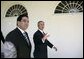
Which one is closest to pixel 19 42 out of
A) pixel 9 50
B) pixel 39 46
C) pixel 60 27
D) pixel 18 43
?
pixel 18 43

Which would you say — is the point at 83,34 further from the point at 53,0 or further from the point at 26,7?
the point at 26,7

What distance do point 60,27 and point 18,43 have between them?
20.3 ft

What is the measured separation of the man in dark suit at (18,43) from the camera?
10.6 feet

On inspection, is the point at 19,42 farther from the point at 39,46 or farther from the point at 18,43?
the point at 39,46

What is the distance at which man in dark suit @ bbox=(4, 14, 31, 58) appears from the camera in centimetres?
323

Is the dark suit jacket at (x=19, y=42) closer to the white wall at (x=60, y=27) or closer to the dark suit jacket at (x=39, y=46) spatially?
the dark suit jacket at (x=39, y=46)

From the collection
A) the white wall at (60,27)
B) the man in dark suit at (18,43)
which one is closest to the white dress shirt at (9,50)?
the man in dark suit at (18,43)

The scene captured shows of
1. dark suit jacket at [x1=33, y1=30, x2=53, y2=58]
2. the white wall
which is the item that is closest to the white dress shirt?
dark suit jacket at [x1=33, y1=30, x2=53, y2=58]

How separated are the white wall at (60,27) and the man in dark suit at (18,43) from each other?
578 cm

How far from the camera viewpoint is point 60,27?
9.48 meters

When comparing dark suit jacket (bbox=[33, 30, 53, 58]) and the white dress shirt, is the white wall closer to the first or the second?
dark suit jacket (bbox=[33, 30, 53, 58])

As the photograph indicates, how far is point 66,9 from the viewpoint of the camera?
30.8ft

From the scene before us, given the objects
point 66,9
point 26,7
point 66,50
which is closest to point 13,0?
point 26,7

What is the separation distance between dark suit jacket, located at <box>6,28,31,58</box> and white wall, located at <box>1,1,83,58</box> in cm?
582
